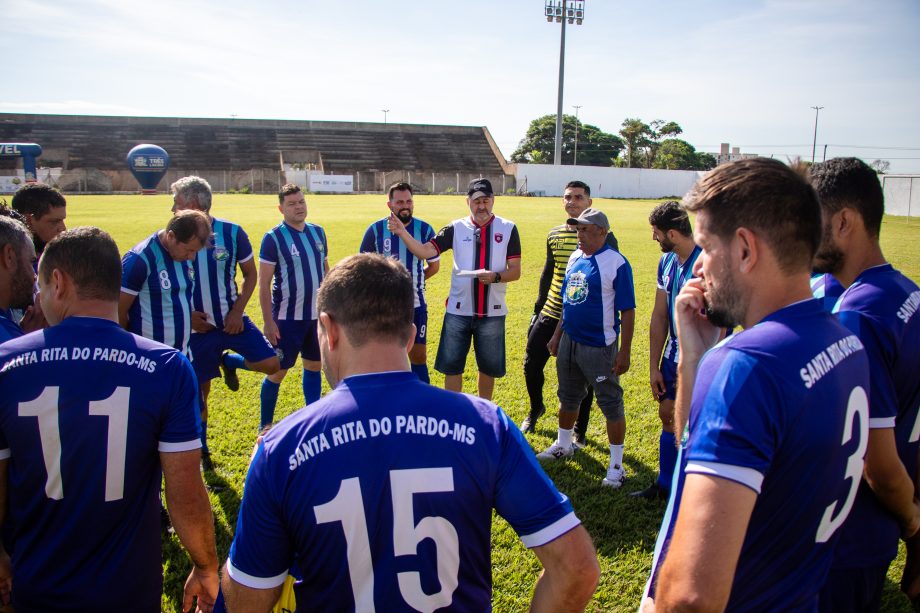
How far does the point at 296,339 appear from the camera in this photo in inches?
244

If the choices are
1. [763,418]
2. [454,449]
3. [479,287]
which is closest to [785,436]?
[763,418]

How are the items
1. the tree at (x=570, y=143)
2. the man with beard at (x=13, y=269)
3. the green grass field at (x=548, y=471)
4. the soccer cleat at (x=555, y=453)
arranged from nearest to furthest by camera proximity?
the man with beard at (x=13, y=269)
the green grass field at (x=548, y=471)
the soccer cleat at (x=555, y=453)
the tree at (x=570, y=143)

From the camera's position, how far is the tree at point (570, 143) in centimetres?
8106

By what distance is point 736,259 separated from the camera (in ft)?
5.41

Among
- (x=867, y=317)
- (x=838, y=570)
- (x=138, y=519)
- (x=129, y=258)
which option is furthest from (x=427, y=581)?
(x=129, y=258)

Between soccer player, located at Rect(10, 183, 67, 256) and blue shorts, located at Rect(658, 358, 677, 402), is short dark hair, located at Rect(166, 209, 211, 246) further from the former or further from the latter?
blue shorts, located at Rect(658, 358, 677, 402)

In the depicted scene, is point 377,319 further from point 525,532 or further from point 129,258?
point 129,258

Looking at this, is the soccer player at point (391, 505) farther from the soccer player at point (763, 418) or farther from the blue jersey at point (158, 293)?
the blue jersey at point (158, 293)

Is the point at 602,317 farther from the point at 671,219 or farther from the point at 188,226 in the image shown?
the point at 188,226

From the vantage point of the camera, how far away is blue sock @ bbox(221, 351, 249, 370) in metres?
5.45

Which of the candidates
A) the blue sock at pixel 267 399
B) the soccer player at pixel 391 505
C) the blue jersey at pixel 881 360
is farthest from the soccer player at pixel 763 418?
the blue sock at pixel 267 399

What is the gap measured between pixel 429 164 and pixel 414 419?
60.5 meters

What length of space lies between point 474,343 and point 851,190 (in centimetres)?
397

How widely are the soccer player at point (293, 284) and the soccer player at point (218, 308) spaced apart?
402mm
